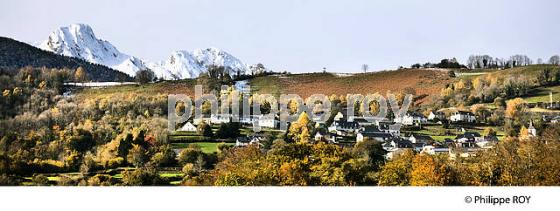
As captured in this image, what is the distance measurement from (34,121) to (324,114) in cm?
1409

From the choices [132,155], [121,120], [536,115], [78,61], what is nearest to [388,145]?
[536,115]

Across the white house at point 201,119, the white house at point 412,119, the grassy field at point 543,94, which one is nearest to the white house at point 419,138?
the white house at point 412,119

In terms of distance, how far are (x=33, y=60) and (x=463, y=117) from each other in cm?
2668

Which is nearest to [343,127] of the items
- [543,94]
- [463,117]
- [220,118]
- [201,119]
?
[463,117]

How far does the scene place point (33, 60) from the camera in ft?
152

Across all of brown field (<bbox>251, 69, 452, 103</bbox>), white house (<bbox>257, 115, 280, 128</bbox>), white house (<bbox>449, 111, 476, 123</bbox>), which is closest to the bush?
white house (<bbox>257, 115, 280, 128</bbox>)

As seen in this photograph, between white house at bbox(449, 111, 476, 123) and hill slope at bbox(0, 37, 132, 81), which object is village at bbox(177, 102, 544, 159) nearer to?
white house at bbox(449, 111, 476, 123)

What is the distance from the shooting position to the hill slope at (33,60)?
4494 cm

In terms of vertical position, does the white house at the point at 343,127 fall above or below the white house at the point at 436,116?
below

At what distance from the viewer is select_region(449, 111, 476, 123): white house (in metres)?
34.2

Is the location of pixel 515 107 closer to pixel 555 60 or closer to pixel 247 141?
pixel 555 60

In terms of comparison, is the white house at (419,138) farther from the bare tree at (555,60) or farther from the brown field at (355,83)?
the bare tree at (555,60)

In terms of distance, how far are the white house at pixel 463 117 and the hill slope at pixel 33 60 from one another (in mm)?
20186
